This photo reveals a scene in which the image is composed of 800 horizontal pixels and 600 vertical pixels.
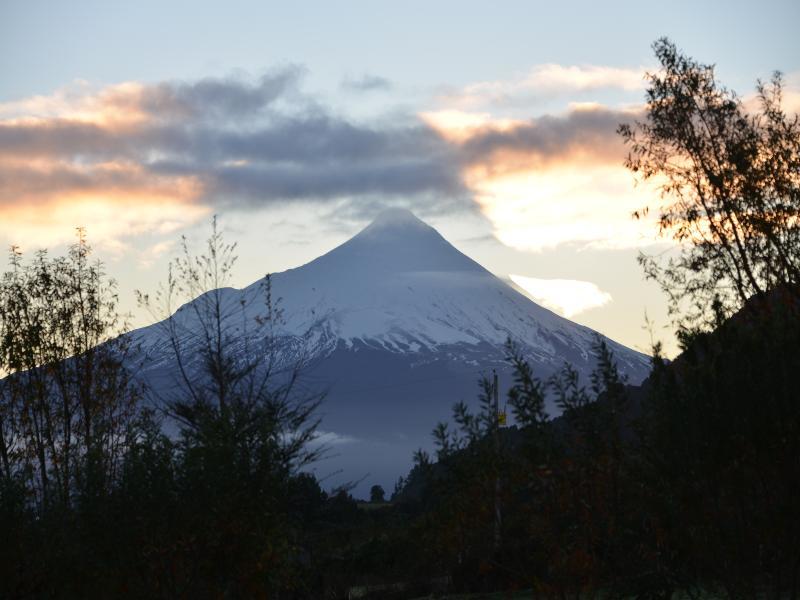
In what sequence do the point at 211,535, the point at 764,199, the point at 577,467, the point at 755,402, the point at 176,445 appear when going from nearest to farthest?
the point at 755,402 → the point at 577,467 → the point at 211,535 → the point at 176,445 → the point at 764,199

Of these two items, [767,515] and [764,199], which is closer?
[767,515]

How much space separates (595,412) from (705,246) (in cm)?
1315

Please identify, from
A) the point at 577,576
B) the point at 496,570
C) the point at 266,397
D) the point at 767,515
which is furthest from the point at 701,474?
the point at 496,570

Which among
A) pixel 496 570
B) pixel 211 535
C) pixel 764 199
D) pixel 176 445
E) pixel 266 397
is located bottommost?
pixel 496 570

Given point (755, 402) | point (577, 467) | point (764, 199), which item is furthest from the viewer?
point (764, 199)

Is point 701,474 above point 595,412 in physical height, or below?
below

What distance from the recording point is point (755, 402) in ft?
35.3

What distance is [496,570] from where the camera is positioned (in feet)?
115

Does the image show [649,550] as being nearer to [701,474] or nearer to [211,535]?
[701,474]

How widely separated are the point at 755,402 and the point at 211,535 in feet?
33.8

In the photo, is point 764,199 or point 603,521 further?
point 764,199

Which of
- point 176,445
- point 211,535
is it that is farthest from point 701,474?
point 176,445

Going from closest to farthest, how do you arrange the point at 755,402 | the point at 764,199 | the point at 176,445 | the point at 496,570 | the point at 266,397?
the point at 755,402
the point at 176,445
the point at 764,199
the point at 266,397
the point at 496,570

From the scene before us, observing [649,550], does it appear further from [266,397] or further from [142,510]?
[266,397]
